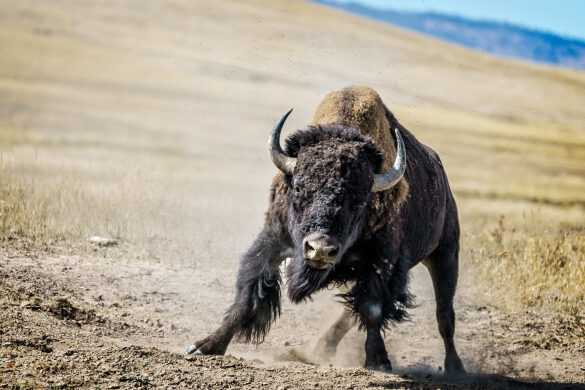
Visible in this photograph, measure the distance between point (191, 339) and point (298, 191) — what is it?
2137mm

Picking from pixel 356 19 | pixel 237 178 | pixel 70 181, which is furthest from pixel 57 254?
pixel 356 19

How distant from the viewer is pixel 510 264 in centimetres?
945

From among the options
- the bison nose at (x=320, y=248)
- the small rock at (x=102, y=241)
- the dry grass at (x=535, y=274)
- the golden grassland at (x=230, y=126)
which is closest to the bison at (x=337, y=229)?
the bison nose at (x=320, y=248)

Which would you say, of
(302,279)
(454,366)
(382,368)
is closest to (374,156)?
(302,279)

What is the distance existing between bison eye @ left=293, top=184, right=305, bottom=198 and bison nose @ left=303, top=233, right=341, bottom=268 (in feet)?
1.44

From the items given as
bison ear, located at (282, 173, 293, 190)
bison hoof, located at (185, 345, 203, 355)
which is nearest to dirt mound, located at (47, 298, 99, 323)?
bison hoof, located at (185, 345, 203, 355)

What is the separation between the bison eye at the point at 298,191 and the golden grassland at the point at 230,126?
4.00 meters

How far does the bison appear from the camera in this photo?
16.7 ft

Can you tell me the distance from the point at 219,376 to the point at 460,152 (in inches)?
1057

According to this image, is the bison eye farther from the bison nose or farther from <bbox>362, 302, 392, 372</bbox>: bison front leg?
<bbox>362, 302, 392, 372</bbox>: bison front leg

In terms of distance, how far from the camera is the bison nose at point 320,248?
473 cm

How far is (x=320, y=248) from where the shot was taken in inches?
186

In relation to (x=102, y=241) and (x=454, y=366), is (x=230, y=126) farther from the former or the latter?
(x=454, y=366)

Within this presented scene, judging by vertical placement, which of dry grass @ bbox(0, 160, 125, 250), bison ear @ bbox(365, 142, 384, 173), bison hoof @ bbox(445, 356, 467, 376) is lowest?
bison hoof @ bbox(445, 356, 467, 376)
